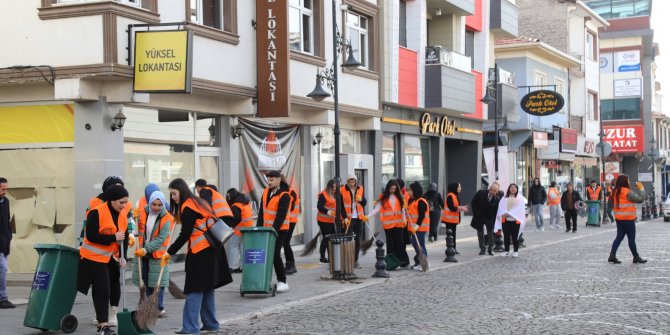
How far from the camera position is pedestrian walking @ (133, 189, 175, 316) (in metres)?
10.9

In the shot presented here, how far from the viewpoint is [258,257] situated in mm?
13211

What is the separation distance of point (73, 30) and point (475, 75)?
725 inches

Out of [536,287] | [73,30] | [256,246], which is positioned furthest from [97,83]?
[536,287]

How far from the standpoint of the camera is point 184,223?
32.1 ft

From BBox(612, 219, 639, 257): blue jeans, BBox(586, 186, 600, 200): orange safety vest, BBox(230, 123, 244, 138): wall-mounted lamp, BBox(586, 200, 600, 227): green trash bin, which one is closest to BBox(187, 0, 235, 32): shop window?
BBox(230, 123, 244, 138): wall-mounted lamp

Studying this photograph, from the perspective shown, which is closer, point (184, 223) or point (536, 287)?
point (184, 223)

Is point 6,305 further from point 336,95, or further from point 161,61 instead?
point 336,95

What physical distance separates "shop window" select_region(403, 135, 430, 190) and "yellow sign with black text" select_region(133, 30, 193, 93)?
13900 mm

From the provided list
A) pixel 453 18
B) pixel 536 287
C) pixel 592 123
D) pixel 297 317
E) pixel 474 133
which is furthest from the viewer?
pixel 592 123

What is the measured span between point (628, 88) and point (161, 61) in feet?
173

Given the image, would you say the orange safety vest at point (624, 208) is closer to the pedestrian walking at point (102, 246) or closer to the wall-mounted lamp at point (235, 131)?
the wall-mounted lamp at point (235, 131)

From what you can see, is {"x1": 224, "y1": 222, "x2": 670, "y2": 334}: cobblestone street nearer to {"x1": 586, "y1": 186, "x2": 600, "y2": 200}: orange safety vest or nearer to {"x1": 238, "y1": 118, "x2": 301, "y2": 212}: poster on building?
{"x1": 238, "y1": 118, "x2": 301, "y2": 212}: poster on building

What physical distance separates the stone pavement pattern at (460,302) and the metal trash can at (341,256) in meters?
0.22

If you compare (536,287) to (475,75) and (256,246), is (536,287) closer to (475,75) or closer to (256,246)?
(256,246)
